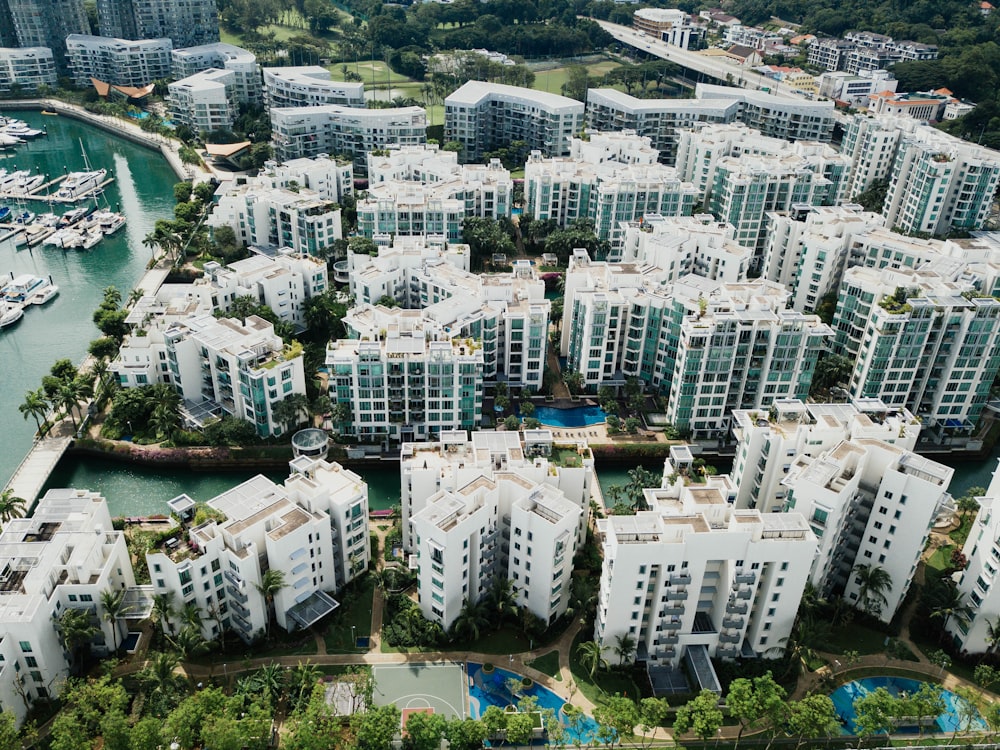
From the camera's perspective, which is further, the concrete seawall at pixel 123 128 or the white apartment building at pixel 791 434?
the concrete seawall at pixel 123 128

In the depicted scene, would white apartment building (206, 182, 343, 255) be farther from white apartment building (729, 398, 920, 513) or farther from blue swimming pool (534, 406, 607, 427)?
white apartment building (729, 398, 920, 513)

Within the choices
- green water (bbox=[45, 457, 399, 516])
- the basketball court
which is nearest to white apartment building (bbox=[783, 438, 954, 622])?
the basketball court

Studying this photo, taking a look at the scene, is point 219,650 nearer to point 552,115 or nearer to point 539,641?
point 539,641

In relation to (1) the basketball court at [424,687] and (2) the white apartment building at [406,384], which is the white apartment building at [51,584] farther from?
(2) the white apartment building at [406,384]

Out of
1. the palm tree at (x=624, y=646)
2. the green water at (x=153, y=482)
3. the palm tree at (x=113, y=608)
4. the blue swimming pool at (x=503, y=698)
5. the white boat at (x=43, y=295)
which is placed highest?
the palm tree at (x=113, y=608)

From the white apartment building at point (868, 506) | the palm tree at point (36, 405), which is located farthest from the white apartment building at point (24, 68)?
the white apartment building at point (868, 506)

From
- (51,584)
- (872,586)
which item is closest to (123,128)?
(51,584)

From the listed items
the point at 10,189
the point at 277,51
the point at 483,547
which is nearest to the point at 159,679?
the point at 483,547
